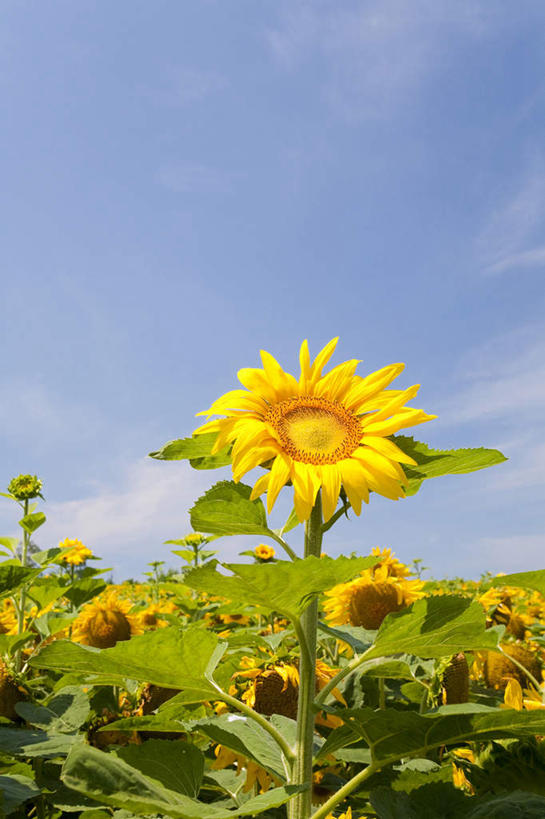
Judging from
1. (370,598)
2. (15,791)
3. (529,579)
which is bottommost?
(15,791)

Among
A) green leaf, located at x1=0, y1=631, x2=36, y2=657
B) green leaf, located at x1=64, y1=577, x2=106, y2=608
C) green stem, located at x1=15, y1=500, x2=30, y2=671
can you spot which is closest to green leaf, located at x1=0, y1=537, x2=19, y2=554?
green stem, located at x1=15, y1=500, x2=30, y2=671

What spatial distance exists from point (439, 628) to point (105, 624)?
286 centimetres

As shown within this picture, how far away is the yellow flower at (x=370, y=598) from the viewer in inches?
123

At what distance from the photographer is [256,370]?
5.63 feet

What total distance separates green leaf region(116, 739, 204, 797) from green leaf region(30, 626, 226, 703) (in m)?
0.17

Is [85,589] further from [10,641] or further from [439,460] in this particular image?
[439,460]

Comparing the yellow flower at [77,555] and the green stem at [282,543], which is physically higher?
the yellow flower at [77,555]

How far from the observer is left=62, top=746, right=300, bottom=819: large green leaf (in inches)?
41.4

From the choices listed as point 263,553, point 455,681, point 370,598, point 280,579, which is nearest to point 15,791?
point 280,579

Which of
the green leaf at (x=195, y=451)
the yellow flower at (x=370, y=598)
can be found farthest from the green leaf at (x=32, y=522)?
the green leaf at (x=195, y=451)

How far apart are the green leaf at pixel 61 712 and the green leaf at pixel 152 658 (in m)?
0.98

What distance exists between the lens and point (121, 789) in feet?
3.55

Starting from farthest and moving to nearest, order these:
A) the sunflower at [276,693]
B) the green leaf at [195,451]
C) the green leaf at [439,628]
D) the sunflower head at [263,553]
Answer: the sunflower head at [263,553] < the sunflower at [276,693] < the green leaf at [195,451] < the green leaf at [439,628]

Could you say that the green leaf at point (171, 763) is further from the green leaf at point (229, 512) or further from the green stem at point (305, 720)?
the green leaf at point (229, 512)
